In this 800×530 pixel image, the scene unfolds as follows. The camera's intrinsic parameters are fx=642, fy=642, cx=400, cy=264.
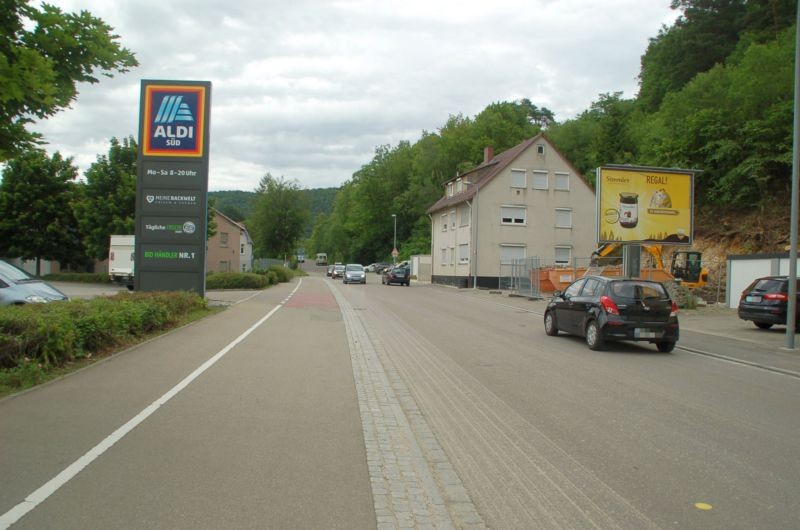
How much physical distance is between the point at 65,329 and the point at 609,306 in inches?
381

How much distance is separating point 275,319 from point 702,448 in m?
13.8

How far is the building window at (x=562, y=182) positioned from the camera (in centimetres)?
4756

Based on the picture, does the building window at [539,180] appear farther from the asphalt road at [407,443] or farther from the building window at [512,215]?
the asphalt road at [407,443]

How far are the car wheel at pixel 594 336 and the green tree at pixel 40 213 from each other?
129 ft

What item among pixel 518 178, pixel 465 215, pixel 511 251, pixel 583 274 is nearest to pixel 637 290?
pixel 583 274

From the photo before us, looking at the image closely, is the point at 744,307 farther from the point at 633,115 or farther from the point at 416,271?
the point at 416,271

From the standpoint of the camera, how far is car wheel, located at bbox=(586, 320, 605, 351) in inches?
505

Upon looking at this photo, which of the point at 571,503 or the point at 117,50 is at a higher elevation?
the point at 117,50

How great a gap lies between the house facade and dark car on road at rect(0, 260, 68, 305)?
33314mm

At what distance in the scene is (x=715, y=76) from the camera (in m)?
39.4

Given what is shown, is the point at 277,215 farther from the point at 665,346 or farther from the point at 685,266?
the point at 665,346

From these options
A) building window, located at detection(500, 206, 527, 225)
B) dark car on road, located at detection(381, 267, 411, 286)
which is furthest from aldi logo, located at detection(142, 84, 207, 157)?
building window, located at detection(500, 206, 527, 225)

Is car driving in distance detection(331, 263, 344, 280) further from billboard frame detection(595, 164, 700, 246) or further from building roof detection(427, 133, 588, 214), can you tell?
billboard frame detection(595, 164, 700, 246)

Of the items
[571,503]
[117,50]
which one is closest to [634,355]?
[571,503]
